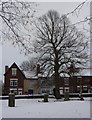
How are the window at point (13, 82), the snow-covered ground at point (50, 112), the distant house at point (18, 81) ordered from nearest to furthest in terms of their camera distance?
the snow-covered ground at point (50, 112) → the distant house at point (18, 81) → the window at point (13, 82)

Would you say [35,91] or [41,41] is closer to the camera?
[41,41]

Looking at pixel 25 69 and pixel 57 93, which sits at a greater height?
pixel 25 69

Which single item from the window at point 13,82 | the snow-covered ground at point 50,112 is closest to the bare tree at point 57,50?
the snow-covered ground at point 50,112

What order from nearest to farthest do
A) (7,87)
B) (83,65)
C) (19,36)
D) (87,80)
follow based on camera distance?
(19,36) → (83,65) → (7,87) → (87,80)

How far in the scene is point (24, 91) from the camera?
6056 cm

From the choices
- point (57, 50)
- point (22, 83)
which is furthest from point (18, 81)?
point (57, 50)

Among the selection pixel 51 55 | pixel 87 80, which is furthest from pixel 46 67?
pixel 87 80

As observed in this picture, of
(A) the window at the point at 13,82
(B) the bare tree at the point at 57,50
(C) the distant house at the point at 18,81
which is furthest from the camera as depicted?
(A) the window at the point at 13,82

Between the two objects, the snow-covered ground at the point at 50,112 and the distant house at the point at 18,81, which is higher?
the distant house at the point at 18,81

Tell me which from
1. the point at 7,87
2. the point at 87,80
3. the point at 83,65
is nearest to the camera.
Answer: the point at 83,65

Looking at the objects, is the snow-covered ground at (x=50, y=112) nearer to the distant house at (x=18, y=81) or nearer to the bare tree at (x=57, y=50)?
the bare tree at (x=57, y=50)

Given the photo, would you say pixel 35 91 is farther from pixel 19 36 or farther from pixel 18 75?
pixel 19 36

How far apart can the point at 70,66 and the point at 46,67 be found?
309 cm

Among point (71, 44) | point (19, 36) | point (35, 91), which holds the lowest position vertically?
point (35, 91)
